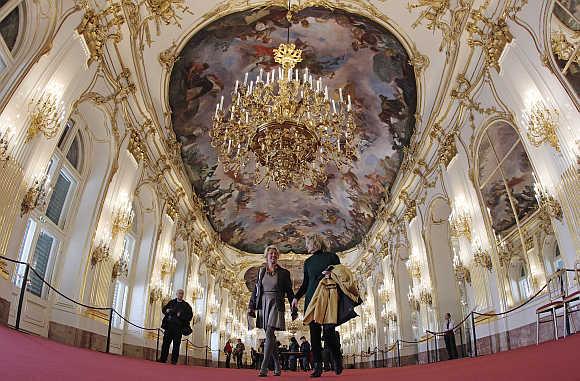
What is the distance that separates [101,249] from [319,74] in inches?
323

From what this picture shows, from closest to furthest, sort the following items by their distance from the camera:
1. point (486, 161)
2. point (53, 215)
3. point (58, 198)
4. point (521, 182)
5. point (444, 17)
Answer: point (53, 215), point (521, 182), point (58, 198), point (444, 17), point (486, 161)

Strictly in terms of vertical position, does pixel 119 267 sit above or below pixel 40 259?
above

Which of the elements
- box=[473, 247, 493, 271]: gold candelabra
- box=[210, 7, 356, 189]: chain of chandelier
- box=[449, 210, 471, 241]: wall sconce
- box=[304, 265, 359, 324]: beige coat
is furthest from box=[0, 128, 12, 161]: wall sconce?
box=[449, 210, 471, 241]: wall sconce

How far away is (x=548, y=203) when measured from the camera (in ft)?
26.9

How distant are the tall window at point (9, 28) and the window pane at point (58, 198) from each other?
3.47 m


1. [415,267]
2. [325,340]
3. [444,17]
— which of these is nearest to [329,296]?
[325,340]

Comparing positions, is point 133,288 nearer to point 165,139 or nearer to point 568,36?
point 165,139

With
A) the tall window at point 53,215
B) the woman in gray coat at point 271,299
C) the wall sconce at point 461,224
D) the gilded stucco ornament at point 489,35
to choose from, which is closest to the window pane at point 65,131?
the tall window at point 53,215

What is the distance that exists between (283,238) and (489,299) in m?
18.4

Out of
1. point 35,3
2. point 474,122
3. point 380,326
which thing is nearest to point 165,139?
point 35,3

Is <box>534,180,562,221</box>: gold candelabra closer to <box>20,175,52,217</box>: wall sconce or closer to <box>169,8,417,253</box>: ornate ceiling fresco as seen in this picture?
<box>169,8,417,253</box>: ornate ceiling fresco

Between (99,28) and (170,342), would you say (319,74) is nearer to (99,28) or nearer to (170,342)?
(99,28)

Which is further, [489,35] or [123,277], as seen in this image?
[123,277]

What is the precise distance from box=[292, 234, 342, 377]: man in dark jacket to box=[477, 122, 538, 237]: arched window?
20.1ft
